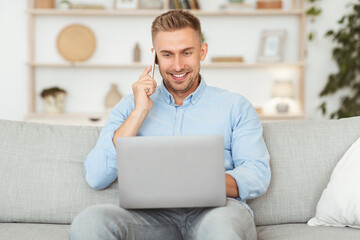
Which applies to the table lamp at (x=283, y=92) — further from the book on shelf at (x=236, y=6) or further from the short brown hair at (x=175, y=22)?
the short brown hair at (x=175, y=22)

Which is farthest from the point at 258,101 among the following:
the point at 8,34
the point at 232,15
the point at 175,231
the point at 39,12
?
the point at 175,231

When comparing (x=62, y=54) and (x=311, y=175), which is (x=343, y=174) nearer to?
(x=311, y=175)

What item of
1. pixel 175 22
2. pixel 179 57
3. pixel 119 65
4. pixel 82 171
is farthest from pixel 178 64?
pixel 119 65

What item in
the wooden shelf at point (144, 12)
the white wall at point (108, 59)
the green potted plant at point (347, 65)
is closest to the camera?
the green potted plant at point (347, 65)

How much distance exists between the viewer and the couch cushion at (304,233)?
147cm

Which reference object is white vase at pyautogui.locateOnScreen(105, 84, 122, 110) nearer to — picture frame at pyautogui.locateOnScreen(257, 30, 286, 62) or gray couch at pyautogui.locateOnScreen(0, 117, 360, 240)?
picture frame at pyautogui.locateOnScreen(257, 30, 286, 62)

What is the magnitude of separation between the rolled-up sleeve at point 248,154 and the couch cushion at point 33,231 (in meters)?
0.62

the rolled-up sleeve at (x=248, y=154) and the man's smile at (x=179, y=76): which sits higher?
the man's smile at (x=179, y=76)

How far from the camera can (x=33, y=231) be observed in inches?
62.2

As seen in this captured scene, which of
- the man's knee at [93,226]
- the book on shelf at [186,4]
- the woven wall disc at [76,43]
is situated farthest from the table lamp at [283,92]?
the man's knee at [93,226]

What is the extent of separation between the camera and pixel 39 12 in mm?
4148

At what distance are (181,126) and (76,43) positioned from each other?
2823 millimetres

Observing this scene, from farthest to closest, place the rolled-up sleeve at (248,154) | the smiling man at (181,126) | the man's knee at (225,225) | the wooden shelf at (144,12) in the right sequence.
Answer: the wooden shelf at (144,12)
the rolled-up sleeve at (248,154)
the smiling man at (181,126)
the man's knee at (225,225)

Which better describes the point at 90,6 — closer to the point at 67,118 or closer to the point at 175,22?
the point at 67,118
